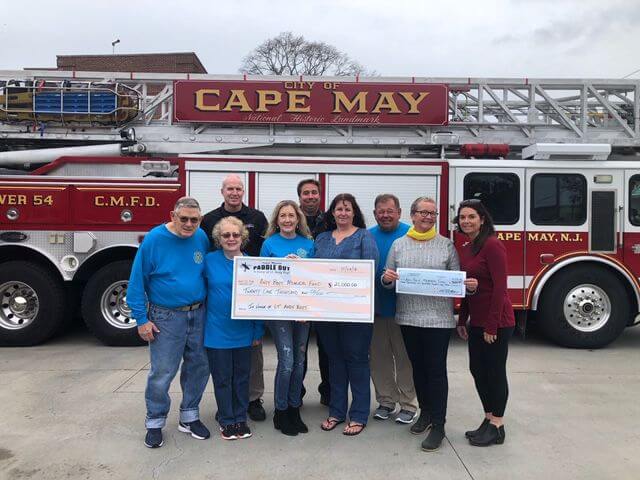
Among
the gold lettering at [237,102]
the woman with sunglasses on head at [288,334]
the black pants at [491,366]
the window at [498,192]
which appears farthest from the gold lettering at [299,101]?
the black pants at [491,366]

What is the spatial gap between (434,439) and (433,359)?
544 mm

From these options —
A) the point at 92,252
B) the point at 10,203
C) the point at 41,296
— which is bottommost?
the point at 41,296

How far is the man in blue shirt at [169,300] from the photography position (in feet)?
11.4

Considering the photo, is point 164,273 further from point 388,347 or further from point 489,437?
point 489,437

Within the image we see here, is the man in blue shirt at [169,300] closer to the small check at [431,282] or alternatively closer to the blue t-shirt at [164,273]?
the blue t-shirt at [164,273]

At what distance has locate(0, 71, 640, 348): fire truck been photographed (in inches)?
243

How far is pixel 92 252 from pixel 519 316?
516 cm

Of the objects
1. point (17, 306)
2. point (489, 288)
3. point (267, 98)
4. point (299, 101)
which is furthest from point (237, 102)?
point (489, 288)

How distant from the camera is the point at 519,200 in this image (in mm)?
6207

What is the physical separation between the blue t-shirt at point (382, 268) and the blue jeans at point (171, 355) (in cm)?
129

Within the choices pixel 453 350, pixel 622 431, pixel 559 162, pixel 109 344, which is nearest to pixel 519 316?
pixel 453 350

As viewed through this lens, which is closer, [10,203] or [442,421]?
[442,421]

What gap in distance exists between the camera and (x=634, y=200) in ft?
20.4

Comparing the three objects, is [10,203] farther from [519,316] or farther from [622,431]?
[622,431]
